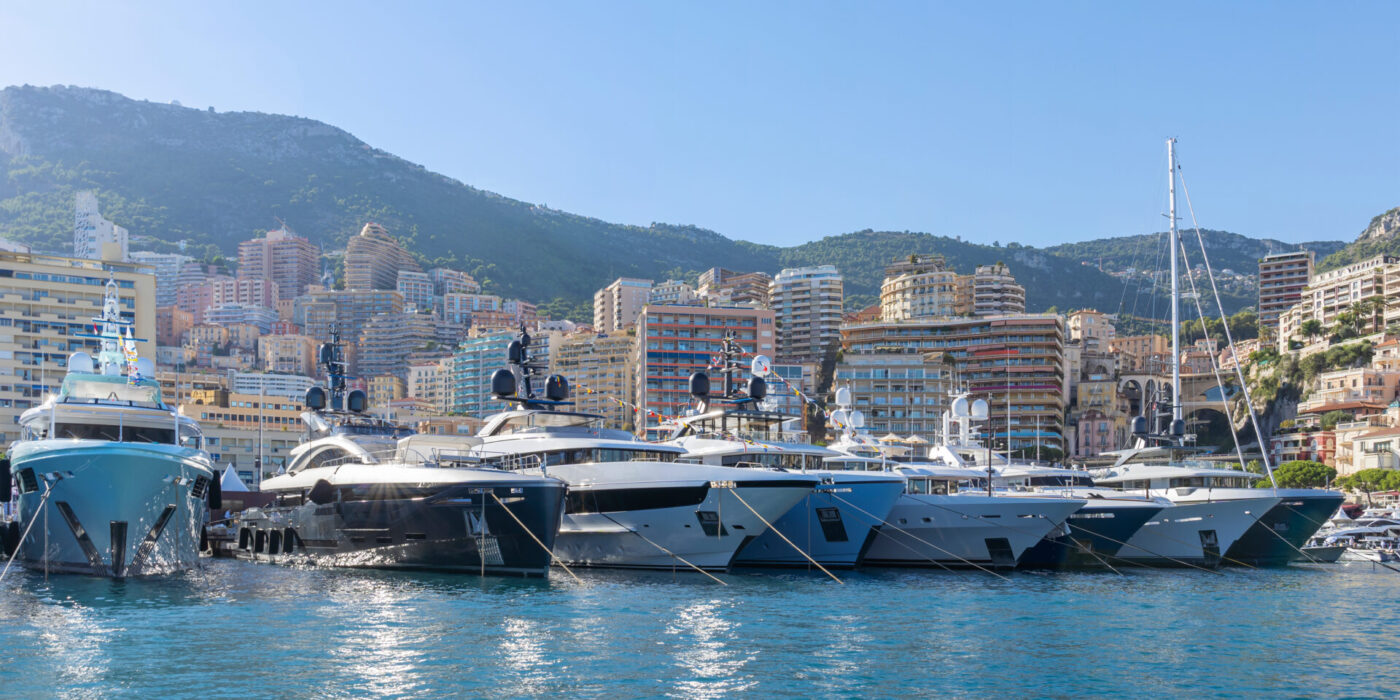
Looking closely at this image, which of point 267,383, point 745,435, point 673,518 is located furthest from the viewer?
point 267,383

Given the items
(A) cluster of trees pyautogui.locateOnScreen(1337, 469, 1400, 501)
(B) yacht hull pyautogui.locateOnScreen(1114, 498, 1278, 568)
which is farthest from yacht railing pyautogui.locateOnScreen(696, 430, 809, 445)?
(A) cluster of trees pyautogui.locateOnScreen(1337, 469, 1400, 501)

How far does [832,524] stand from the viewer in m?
41.6

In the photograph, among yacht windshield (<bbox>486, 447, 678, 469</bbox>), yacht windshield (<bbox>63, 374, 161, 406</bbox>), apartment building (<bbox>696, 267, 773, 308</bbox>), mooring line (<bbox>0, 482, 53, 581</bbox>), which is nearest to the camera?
mooring line (<bbox>0, 482, 53, 581</bbox>)

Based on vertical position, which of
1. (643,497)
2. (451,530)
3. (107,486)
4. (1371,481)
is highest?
(107,486)

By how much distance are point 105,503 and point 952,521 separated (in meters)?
27.6

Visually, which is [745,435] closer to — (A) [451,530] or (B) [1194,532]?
(A) [451,530]

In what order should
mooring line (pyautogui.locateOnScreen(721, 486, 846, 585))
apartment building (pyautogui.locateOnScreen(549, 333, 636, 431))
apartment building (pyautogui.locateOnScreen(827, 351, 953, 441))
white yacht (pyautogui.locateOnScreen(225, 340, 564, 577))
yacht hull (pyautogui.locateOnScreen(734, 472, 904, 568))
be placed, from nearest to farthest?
white yacht (pyautogui.locateOnScreen(225, 340, 564, 577)), mooring line (pyautogui.locateOnScreen(721, 486, 846, 585)), yacht hull (pyautogui.locateOnScreen(734, 472, 904, 568)), apartment building (pyautogui.locateOnScreen(827, 351, 953, 441)), apartment building (pyautogui.locateOnScreen(549, 333, 636, 431))

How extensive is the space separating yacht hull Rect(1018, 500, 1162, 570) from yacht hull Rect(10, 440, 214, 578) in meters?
29.8

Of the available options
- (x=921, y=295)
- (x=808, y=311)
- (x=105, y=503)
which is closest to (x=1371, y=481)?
(x=921, y=295)

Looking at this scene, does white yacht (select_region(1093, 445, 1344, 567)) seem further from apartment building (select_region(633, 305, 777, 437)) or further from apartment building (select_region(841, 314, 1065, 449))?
apartment building (select_region(633, 305, 777, 437))

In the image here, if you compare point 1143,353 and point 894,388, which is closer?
point 894,388

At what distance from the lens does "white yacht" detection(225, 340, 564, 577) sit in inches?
1348

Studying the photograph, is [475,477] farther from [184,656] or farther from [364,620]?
[184,656]

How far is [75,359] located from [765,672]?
28.0 meters
